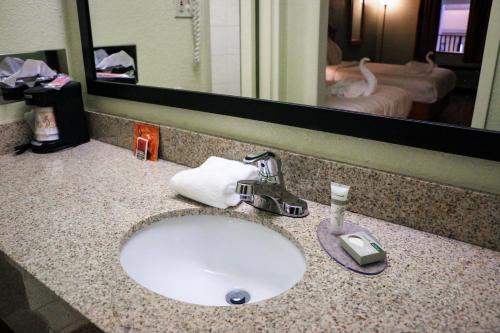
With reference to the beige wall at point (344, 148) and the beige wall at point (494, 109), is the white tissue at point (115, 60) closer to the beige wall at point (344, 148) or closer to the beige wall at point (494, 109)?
the beige wall at point (344, 148)

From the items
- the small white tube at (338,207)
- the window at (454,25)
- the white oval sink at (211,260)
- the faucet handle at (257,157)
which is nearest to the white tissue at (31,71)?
the white oval sink at (211,260)

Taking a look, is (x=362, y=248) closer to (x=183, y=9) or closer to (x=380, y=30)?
(x=380, y=30)

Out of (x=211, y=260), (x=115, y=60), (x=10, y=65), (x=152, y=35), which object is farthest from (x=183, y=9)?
(x=211, y=260)

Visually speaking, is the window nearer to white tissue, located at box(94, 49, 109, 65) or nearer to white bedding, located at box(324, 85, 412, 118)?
white bedding, located at box(324, 85, 412, 118)

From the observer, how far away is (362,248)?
74cm

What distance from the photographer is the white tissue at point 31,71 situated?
4.51 feet

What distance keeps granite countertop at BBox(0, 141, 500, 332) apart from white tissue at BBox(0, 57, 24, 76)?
50cm

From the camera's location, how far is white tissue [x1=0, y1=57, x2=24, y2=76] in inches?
53.4

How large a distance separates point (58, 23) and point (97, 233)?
94 centimetres

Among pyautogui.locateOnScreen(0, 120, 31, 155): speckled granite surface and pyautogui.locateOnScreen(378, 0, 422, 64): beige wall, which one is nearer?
pyautogui.locateOnScreen(378, 0, 422, 64): beige wall

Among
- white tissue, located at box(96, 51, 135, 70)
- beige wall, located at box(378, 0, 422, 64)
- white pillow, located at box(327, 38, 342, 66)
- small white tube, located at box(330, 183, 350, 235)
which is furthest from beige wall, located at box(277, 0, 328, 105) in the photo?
white tissue, located at box(96, 51, 135, 70)

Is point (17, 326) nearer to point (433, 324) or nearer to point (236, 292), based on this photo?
point (236, 292)

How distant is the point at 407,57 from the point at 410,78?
5 cm

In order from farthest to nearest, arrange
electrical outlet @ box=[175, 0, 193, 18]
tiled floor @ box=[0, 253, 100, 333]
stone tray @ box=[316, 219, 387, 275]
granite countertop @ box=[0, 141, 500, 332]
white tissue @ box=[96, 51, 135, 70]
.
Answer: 1. white tissue @ box=[96, 51, 135, 70]
2. electrical outlet @ box=[175, 0, 193, 18]
3. tiled floor @ box=[0, 253, 100, 333]
4. stone tray @ box=[316, 219, 387, 275]
5. granite countertop @ box=[0, 141, 500, 332]
